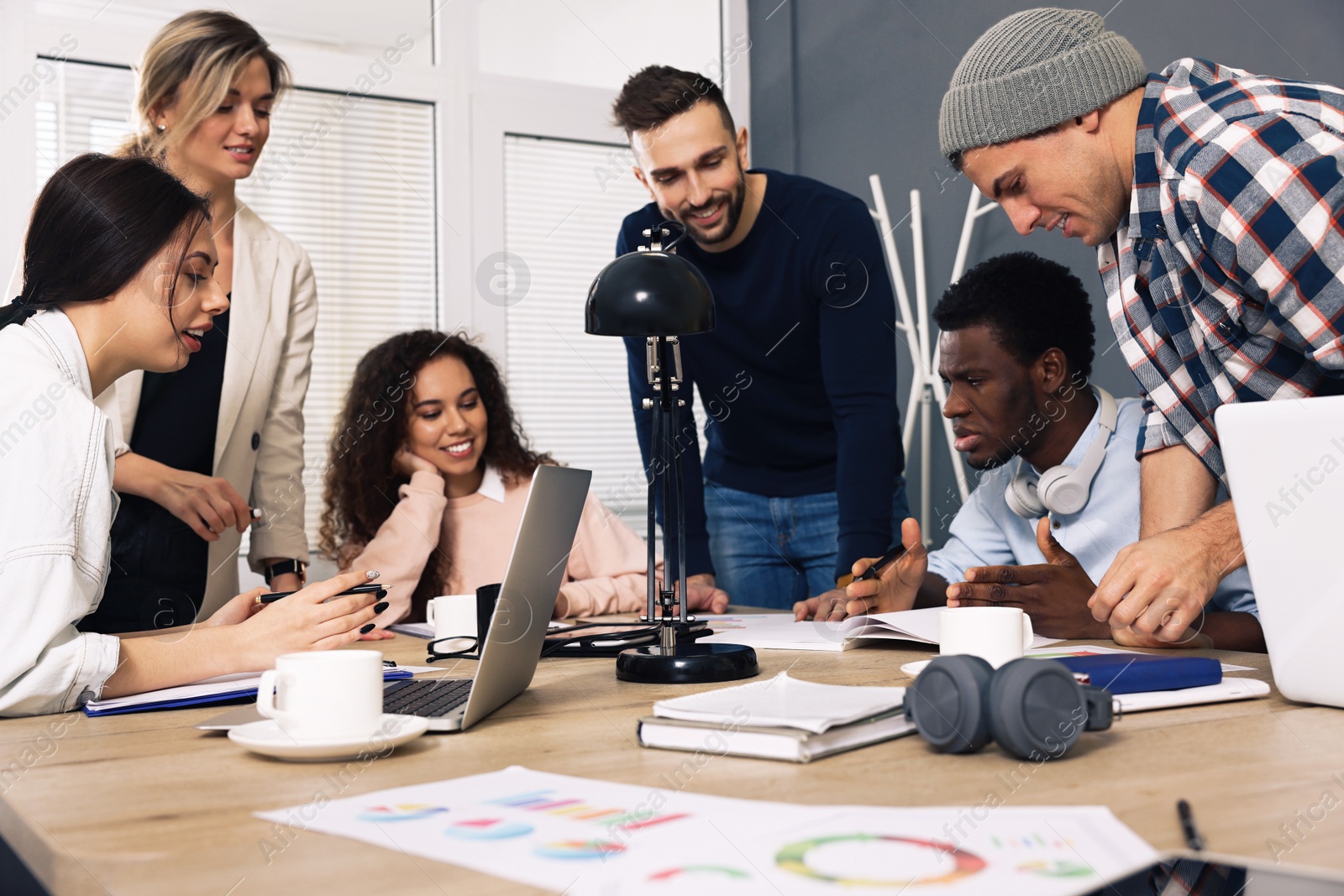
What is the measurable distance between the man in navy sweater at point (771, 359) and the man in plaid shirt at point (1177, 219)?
65cm

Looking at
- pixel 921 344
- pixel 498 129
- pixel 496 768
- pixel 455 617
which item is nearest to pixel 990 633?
pixel 496 768

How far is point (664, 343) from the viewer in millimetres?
1177

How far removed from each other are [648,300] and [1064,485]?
1.04 m

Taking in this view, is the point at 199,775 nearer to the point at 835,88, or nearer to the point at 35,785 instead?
the point at 35,785

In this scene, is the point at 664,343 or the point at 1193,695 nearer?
the point at 1193,695

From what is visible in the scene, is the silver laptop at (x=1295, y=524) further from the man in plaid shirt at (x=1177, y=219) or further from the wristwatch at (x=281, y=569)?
the wristwatch at (x=281, y=569)

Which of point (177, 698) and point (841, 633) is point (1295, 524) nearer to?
point (841, 633)

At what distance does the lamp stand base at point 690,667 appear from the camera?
113 centimetres

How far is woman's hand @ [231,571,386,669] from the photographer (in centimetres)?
117

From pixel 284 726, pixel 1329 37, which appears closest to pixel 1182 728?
pixel 284 726

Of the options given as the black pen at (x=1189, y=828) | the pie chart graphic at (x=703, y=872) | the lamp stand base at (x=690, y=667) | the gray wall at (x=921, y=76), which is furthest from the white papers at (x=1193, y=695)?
the gray wall at (x=921, y=76)

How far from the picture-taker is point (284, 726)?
83 centimetres

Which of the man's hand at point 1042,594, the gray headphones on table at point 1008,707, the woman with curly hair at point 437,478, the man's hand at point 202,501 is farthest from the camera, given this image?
the woman with curly hair at point 437,478

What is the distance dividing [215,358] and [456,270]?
1583 mm
